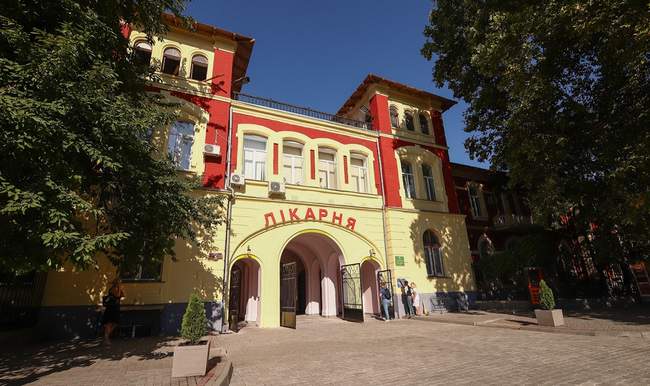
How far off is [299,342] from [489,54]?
1181 cm

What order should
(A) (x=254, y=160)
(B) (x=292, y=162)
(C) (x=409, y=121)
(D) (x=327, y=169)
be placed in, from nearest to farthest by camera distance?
(A) (x=254, y=160), (B) (x=292, y=162), (D) (x=327, y=169), (C) (x=409, y=121)

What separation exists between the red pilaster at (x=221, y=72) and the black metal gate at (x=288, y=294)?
27.3ft

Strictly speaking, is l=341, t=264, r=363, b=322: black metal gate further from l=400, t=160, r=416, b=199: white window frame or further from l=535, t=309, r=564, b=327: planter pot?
l=535, t=309, r=564, b=327: planter pot

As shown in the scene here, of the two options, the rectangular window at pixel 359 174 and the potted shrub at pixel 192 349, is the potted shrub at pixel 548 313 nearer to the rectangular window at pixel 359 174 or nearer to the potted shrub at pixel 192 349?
the rectangular window at pixel 359 174

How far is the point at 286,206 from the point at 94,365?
857 cm

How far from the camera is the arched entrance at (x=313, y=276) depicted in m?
13.1

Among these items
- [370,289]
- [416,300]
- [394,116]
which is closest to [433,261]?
[416,300]

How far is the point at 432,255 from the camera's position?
672 inches

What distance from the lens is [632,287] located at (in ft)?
53.4

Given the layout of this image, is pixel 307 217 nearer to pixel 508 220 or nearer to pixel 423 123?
pixel 423 123

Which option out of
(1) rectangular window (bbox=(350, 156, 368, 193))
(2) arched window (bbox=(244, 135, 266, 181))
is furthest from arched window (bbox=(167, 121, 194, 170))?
(1) rectangular window (bbox=(350, 156, 368, 193))

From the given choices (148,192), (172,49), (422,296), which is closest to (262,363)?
(148,192)

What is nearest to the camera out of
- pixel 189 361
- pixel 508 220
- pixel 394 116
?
pixel 189 361

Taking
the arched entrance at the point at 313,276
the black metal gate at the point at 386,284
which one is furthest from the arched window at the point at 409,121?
the black metal gate at the point at 386,284
